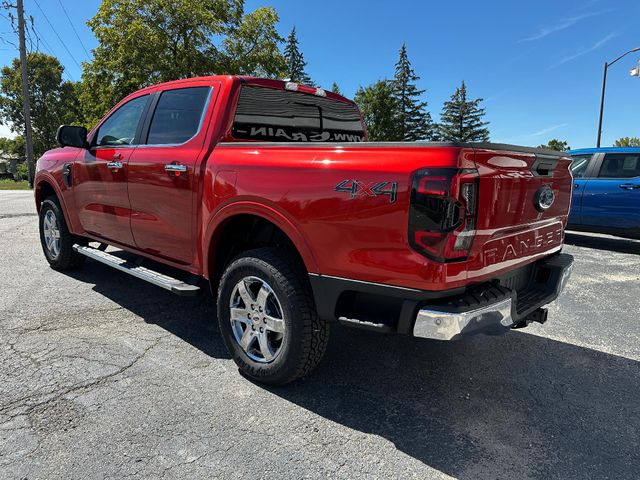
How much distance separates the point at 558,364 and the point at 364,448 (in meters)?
1.85

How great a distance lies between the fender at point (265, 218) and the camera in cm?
251

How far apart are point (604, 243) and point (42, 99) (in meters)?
51.2

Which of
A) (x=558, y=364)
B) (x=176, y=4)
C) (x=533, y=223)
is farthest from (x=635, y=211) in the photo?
(x=176, y=4)

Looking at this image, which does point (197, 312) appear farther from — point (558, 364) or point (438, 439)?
point (558, 364)

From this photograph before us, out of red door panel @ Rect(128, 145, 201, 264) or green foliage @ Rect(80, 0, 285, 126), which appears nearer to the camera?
red door panel @ Rect(128, 145, 201, 264)

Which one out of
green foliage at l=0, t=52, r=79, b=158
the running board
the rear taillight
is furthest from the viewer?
green foliage at l=0, t=52, r=79, b=158

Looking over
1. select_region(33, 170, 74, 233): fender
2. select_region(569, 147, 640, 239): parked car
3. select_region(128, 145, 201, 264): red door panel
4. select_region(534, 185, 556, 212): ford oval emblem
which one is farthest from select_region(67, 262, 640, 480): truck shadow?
select_region(569, 147, 640, 239): parked car

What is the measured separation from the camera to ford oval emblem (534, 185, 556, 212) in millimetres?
2668

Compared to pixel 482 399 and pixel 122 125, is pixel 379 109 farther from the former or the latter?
pixel 482 399

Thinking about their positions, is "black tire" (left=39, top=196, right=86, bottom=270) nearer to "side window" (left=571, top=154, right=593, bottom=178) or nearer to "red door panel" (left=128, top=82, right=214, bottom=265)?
"red door panel" (left=128, top=82, right=214, bottom=265)

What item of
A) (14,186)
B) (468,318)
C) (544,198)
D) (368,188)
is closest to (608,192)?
(544,198)

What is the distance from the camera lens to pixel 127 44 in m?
20.2

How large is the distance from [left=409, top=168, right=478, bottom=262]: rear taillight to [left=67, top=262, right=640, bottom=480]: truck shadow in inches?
40.4

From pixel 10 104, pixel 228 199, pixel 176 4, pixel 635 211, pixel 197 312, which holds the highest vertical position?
pixel 176 4
